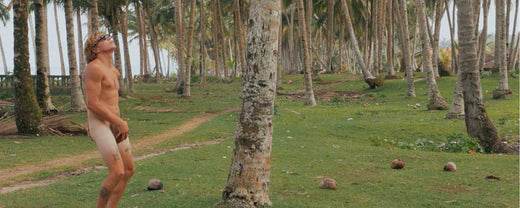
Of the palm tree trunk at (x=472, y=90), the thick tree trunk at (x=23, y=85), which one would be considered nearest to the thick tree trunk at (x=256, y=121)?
the palm tree trunk at (x=472, y=90)

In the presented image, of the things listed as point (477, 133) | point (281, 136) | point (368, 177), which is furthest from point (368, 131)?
point (368, 177)

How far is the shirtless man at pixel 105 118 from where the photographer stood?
4.70 metres

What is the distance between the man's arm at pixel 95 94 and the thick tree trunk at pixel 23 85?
9754 mm

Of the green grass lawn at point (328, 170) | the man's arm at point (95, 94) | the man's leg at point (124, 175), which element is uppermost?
the man's arm at point (95, 94)

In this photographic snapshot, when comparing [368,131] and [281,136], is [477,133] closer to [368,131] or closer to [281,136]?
[368,131]

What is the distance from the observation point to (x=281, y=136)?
1313cm

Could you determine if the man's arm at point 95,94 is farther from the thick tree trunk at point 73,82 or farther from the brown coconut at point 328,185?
the thick tree trunk at point 73,82

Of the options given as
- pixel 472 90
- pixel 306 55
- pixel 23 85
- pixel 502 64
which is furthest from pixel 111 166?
pixel 502 64

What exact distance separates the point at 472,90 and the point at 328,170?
15.0 ft

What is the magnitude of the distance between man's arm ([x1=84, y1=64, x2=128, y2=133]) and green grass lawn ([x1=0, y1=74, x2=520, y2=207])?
4.95 feet

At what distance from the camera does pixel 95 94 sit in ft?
15.5

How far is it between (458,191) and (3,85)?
90.5 feet

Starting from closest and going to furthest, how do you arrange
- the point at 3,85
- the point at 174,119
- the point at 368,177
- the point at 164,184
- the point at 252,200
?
the point at 252,200
the point at 164,184
the point at 368,177
the point at 174,119
the point at 3,85

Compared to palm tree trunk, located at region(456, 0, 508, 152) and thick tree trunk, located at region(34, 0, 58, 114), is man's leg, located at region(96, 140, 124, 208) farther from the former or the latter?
thick tree trunk, located at region(34, 0, 58, 114)
